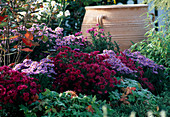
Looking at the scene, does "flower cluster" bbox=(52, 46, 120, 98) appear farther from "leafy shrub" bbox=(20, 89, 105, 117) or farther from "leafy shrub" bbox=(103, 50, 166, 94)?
"leafy shrub" bbox=(20, 89, 105, 117)

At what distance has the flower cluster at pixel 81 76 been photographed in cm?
259

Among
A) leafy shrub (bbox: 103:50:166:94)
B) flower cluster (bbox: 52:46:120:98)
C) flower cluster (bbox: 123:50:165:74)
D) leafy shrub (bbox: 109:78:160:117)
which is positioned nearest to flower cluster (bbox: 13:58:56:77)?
flower cluster (bbox: 52:46:120:98)

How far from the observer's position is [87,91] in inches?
104

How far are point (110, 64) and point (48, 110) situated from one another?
128 cm

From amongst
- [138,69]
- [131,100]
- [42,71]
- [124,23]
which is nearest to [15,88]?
[42,71]

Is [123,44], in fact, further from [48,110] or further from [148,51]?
[48,110]

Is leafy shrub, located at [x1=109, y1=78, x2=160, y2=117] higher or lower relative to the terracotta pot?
lower

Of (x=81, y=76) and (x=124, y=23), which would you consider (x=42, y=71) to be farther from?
(x=124, y=23)

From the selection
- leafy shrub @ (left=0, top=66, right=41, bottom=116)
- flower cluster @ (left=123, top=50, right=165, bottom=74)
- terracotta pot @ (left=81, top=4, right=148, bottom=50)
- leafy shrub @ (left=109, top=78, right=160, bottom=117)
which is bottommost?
leafy shrub @ (left=109, top=78, right=160, bottom=117)

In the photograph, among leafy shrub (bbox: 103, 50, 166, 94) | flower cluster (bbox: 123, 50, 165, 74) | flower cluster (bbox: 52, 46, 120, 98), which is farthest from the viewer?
flower cluster (bbox: 123, 50, 165, 74)

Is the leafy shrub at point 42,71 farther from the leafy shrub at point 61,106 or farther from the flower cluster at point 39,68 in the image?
the leafy shrub at point 61,106

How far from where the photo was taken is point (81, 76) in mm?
2535

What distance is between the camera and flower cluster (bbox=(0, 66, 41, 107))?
1.96 metres

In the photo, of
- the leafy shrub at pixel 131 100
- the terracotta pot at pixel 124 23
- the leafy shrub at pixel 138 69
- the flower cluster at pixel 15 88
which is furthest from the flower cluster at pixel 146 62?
the flower cluster at pixel 15 88
